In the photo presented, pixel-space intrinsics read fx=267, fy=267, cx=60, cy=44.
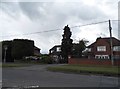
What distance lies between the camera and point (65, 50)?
236ft

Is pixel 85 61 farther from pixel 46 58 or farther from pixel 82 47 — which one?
pixel 82 47

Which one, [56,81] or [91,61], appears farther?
[91,61]

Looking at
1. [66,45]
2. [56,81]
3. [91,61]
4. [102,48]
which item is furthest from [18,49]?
[56,81]

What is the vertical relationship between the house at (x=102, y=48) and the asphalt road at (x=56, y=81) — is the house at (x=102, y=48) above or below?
above

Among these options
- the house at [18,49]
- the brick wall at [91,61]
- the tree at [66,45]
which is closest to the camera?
the brick wall at [91,61]

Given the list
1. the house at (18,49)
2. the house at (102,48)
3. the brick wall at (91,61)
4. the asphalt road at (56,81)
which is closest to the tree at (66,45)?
the house at (102,48)

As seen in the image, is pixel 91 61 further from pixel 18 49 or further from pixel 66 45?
pixel 18 49

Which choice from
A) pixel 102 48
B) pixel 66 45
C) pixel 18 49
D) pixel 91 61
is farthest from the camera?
pixel 102 48

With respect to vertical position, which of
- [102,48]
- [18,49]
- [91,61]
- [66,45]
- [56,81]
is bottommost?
[56,81]

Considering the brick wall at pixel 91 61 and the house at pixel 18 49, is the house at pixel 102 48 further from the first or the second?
the brick wall at pixel 91 61

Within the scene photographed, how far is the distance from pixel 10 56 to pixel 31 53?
5.77 m

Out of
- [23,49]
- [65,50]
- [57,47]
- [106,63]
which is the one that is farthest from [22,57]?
[57,47]

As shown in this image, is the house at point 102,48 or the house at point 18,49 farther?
the house at point 102,48

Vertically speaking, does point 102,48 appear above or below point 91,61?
above
